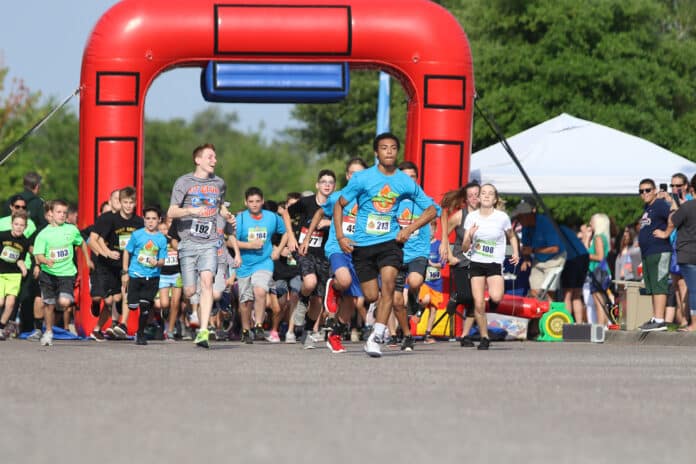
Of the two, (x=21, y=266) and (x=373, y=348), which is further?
(x=21, y=266)

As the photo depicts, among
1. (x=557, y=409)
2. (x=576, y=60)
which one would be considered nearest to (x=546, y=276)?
(x=557, y=409)

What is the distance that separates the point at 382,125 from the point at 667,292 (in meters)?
17.7

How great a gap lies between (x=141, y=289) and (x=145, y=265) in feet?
0.82

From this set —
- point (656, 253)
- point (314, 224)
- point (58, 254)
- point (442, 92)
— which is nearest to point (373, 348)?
point (314, 224)

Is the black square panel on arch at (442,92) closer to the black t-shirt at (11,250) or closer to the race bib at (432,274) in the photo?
the race bib at (432,274)

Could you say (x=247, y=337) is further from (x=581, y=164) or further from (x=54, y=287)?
(x=581, y=164)

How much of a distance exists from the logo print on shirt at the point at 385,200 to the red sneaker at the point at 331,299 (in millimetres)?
1395

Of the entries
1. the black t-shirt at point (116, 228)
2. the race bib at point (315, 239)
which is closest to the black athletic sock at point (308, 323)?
the race bib at point (315, 239)

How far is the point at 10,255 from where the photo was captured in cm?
1694

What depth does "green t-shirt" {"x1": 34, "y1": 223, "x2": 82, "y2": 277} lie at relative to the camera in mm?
16000

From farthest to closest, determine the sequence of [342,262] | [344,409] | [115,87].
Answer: [115,87] < [342,262] < [344,409]

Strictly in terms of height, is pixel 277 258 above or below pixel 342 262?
below

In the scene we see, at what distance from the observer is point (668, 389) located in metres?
9.42

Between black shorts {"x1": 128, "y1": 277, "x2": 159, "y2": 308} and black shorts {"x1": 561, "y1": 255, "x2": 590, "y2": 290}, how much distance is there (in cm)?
588
